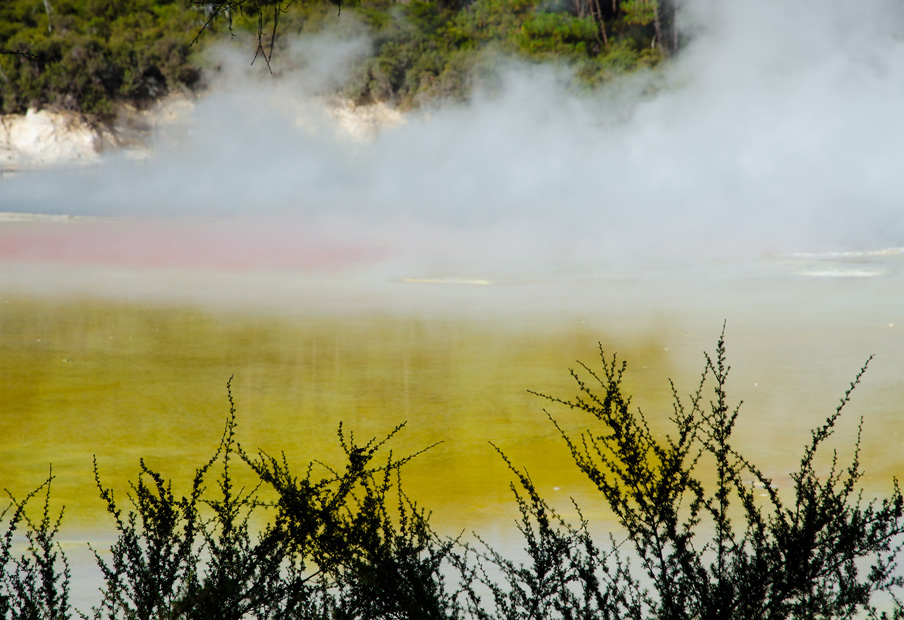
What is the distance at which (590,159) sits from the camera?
18.1 m

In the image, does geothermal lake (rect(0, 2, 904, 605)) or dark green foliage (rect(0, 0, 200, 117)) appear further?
dark green foliage (rect(0, 0, 200, 117))

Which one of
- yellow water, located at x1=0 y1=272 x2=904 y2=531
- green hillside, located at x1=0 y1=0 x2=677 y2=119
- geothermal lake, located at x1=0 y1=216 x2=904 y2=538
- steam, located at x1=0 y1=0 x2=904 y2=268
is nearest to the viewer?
yellow water, located at x1=0 y1=272 x2=904 y2=531

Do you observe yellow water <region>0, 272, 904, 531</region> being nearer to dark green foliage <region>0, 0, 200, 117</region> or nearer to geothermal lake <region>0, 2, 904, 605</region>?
geothermal lake <region>0, 2, 904, 605</region>

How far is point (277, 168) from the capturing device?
22.0m

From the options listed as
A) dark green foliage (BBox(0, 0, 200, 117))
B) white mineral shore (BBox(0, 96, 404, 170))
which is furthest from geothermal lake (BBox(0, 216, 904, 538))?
dark green foliage (BBox(0, 0, 200, 117))

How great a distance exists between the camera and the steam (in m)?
→ 13.1

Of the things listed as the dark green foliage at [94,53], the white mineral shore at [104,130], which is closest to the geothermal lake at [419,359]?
the white mineral shore at [104,130]

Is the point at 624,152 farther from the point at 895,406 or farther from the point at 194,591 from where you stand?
the point at 194,591

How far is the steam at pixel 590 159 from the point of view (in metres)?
13.1

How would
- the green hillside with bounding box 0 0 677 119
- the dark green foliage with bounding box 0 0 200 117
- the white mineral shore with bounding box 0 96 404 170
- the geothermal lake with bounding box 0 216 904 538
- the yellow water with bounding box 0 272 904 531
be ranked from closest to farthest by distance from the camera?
1. the yellow water with bounding box 0 272 904 531
2. the geothermal lake with bounding box 0 216 904 538
3. the white mineral shore with bounding box 0 96 404 170
4. the green hillside with bounding box 0 0 677 119
5. the dark green foliage with bounding box 0 0 200 117

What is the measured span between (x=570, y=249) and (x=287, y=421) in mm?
7204

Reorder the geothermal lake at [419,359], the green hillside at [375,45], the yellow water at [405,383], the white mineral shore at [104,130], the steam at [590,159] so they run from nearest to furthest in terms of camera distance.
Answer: the yellow water at [405,383] → the geothermal lake at [419,359] → the steam at [590,159] → the white mineral shore at [104,130] → the green hillside at [375,45]

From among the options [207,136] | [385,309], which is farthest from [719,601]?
[207,136]

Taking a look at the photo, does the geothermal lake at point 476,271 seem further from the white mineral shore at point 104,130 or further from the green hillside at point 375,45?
the green hillside at point 375,45
